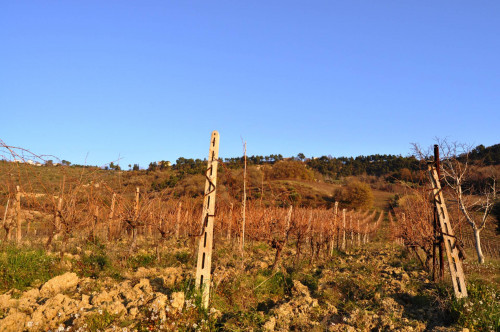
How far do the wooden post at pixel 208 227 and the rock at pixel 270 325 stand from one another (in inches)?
37.1

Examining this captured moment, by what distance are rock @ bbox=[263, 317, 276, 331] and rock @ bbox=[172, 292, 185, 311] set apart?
4.16ft

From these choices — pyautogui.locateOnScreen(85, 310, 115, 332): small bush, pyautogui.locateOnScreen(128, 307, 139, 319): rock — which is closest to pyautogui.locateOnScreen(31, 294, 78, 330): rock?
pyautogui.locateOnScreen(85, 310, 115, 332): small bush

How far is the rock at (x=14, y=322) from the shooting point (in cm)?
401

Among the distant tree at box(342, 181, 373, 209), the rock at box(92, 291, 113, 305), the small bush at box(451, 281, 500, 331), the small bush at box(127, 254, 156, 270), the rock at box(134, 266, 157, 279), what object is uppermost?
the distant tree at box(342, 181, 373, 209)

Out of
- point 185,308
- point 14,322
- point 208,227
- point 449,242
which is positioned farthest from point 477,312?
point 14,322

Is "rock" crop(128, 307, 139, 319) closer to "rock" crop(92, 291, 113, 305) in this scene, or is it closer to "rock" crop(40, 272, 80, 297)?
"rock" crop(92, 291, 113, 305)

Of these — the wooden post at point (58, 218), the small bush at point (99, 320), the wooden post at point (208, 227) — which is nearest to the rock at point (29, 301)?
the small bush at point (99, 320)

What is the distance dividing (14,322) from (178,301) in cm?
202

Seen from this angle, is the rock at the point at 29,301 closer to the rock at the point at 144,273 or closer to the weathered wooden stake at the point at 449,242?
the rock at the point at 144,273

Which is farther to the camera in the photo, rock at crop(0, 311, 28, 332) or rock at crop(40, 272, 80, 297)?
rock at crop(40, 272, 80, 297)

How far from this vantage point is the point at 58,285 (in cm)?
549

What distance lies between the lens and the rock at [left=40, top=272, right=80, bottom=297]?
5340 mm

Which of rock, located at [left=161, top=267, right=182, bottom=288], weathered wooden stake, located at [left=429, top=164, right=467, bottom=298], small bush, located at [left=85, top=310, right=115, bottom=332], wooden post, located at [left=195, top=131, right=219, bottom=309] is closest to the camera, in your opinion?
small bush, located at [left=85, top=310, right=115, bottom=332]

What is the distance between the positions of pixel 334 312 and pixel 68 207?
6.63 meters
